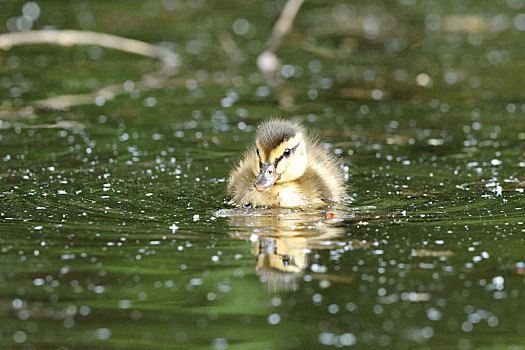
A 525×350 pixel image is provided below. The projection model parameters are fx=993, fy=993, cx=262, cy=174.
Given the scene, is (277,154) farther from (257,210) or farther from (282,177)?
(257,210)

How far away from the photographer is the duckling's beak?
290 inches

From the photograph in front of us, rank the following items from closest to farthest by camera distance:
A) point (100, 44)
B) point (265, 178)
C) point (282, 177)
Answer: point (265, 178) < point (282, 177) < point (100, 44)

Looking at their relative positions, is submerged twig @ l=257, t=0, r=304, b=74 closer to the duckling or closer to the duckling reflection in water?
the duckling

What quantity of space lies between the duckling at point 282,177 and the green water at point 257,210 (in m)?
0.23

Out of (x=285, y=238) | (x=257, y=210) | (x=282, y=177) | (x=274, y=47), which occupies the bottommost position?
(x=285, y=238)

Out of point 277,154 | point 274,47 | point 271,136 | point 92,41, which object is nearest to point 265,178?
point 277,154

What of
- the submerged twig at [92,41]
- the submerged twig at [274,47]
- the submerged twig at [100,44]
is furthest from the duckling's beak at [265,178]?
the submerged twig at [274,47]

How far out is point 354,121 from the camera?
10.8m

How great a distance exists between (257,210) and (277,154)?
1.50 ft

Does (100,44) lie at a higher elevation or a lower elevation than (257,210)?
higher

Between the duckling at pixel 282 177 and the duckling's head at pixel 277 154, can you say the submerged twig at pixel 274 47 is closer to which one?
the duckling at pixel 282 177

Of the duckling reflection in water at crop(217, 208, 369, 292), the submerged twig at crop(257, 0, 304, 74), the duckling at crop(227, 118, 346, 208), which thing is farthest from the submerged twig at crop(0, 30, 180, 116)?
the duckling reflection in water at crop(217, 208, 369, 292)

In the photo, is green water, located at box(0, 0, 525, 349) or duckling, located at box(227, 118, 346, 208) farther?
duckling, located at box(227, 118, 346, 208)

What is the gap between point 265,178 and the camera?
7.47 meters
